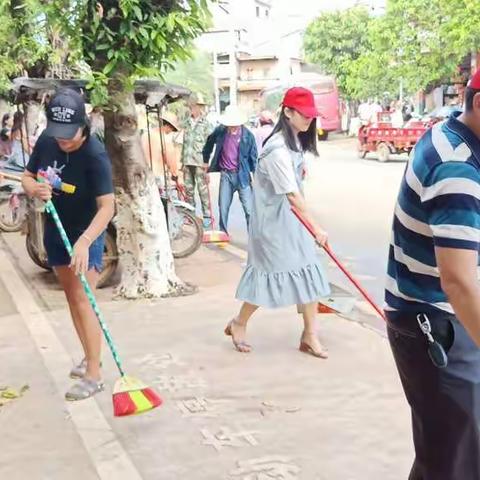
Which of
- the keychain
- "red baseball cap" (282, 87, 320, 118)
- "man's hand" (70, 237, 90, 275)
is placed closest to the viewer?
the keychain

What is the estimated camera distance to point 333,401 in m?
4.48

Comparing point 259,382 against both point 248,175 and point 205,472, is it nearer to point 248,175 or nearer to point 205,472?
point 205,472

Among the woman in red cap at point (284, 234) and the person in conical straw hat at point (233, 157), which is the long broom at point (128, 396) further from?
the person in conical straw hat at point (233, 157)

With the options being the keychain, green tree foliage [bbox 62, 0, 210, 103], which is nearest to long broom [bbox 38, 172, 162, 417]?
the keychain

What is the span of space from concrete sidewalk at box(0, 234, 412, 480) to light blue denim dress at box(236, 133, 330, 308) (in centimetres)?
44

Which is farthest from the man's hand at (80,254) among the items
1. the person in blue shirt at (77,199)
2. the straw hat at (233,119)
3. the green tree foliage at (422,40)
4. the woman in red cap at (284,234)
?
the green tree foliage at (422,40)

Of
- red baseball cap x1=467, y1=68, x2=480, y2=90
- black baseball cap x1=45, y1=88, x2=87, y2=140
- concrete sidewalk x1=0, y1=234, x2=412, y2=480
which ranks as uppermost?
red baseball cap x1=467, y1=68, x2=480, y2=90

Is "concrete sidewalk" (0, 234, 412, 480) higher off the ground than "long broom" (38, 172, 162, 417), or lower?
lower

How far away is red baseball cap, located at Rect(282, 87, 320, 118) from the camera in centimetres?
490

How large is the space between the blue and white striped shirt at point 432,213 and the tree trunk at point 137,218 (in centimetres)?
462

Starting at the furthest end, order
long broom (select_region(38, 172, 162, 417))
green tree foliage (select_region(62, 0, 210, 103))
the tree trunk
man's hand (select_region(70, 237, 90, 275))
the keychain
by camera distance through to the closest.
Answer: the tree trunk < green tree foliage (select_region(62, 0, 210, 103)) < man's hand (select_region(70, 237, 90, 275)) < long broom (select_region(38, 172, 162, 417)) < the keychain

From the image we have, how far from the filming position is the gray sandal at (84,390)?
4551 mm

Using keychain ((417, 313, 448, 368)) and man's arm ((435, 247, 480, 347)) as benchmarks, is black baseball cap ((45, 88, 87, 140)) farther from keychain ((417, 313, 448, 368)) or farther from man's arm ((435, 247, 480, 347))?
man's arm ((435, 247, 480, 347))

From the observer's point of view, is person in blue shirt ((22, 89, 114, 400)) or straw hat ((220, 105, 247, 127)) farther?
straw hat ((220, 105, 247, 127))
